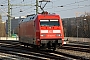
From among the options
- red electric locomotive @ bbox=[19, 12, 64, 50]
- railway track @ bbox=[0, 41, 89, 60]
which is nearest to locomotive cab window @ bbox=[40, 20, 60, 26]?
red electric locomotive @ bbox=[19, 12, 64, 50]

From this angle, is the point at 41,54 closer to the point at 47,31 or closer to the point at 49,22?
the point at 47,31

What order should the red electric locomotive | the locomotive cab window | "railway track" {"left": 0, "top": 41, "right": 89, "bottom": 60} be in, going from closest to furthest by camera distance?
1. "railway track" {"left": 0, "top": 41, "right": 89, "bottom": 60}
2. the red electric locomotive
3. the locomotive cab window

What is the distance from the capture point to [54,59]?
46.8 feet

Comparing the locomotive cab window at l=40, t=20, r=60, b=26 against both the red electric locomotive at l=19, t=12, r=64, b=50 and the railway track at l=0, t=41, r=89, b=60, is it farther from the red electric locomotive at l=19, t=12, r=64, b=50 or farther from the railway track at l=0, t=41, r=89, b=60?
the railway track at l=0, t=41, r=89, b=60

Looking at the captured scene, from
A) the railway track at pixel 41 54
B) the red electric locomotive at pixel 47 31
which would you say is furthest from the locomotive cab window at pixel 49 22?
the railway track at pixel 41 54

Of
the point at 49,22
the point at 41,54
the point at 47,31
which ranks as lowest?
the point at 41,54

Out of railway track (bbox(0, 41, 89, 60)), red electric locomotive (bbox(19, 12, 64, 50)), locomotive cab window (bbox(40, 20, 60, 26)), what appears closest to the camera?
railway track (bbox(0, 41, 89, 60))

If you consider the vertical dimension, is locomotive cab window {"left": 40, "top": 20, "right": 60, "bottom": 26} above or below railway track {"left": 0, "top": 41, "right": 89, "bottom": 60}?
above

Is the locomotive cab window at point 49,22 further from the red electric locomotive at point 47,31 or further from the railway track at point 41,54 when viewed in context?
the railway track at point 41,54

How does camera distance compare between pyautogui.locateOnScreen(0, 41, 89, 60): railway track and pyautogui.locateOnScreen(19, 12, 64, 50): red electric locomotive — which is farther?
pyautogui.locateOnScreen(19, 12, 64, 50): red electric locomotive

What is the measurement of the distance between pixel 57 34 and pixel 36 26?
1847 mm

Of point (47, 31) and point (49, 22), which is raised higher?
point (49, 22)

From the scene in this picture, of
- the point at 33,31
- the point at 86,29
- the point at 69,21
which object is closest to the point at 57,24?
the point at 33,31

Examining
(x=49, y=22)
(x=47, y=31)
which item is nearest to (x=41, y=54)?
(x=47, y=31)
